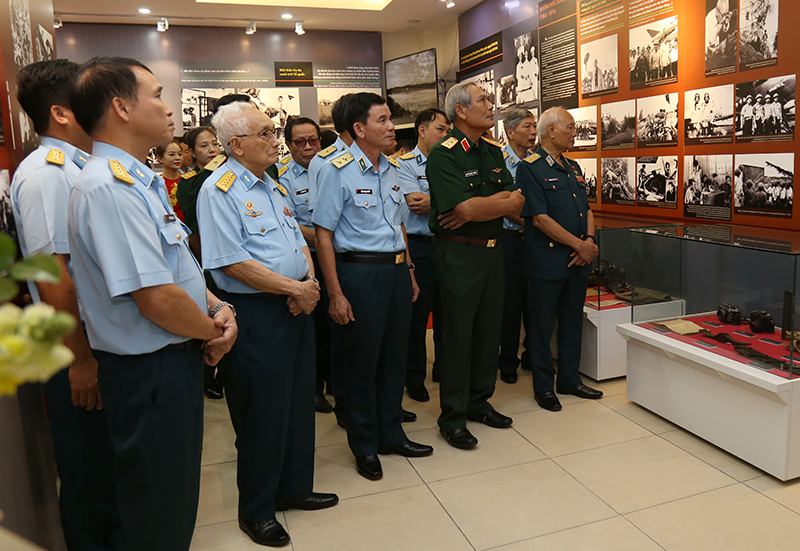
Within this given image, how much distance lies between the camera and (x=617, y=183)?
5.05 meters

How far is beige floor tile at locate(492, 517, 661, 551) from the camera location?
2215mm

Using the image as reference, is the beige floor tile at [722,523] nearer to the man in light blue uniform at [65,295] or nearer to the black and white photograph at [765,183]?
the black and white photograph at [765,183]

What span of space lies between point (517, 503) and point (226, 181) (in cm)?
182

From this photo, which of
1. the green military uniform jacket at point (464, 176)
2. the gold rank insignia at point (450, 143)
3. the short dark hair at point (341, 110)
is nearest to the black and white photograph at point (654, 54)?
the green military uniform jacket at point (464, 176)

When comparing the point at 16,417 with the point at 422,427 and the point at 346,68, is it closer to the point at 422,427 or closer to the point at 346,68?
the point at 422,427

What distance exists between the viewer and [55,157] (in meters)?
1.83

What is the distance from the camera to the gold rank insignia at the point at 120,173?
1.48m

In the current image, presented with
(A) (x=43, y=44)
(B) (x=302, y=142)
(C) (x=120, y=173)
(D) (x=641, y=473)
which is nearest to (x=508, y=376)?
(D) (x=641, y=473)

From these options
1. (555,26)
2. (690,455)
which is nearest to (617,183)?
(555,26)

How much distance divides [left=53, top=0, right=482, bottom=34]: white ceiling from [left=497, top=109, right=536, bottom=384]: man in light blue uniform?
4372 mm

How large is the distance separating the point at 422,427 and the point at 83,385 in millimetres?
2055

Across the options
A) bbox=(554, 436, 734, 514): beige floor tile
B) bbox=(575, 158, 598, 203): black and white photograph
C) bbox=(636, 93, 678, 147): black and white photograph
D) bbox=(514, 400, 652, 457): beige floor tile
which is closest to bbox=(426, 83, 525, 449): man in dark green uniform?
bbox=(514, 400, 652, 457): beige floor tile

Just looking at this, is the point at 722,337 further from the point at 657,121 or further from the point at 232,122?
the point at 232,122

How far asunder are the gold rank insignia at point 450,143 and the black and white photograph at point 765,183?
2.07 meters
